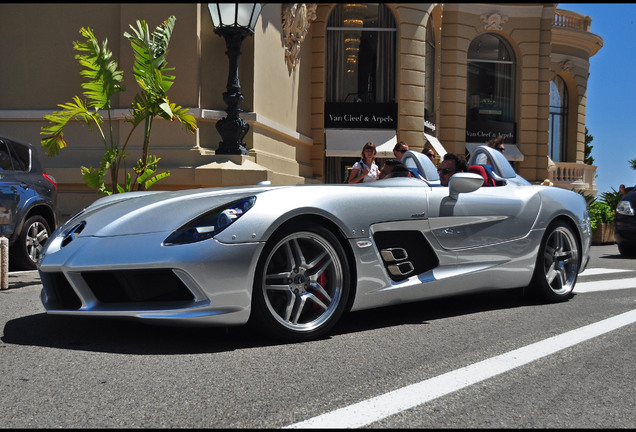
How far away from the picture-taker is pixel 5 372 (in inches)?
139

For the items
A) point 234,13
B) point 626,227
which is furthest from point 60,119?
point 626,227

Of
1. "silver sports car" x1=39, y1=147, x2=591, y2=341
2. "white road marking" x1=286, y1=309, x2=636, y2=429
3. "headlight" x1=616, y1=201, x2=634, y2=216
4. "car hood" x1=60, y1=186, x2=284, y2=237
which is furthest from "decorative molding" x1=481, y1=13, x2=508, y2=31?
"car hood" x1=60, y1=186, x2=284, y2=237

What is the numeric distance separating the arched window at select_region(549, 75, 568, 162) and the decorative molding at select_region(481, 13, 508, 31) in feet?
26.1

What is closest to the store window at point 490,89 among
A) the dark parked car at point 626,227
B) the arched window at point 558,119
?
the arched window at point 558,119

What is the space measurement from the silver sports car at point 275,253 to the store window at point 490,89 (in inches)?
871

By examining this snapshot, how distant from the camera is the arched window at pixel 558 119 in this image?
1326 inches

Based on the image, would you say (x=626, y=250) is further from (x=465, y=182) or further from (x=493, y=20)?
(x=493, y=20)

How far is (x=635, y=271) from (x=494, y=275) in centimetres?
466

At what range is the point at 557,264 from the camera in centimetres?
626

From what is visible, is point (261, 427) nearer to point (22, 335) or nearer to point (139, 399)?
point (139, 399)

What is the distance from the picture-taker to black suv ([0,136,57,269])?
8.27m

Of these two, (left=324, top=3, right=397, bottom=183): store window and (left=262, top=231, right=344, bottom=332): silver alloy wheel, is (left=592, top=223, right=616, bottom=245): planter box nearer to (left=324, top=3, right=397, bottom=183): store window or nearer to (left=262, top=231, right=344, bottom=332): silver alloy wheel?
(left=324, top=3, right=397, bottom=183): store window

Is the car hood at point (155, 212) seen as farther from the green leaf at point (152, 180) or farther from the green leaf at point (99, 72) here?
the green leaf at point (99, 72)

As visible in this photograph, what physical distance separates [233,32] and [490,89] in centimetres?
1831
